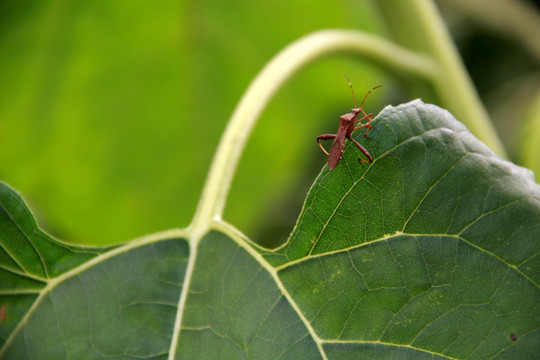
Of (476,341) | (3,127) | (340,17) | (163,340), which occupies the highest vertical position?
(3,127)

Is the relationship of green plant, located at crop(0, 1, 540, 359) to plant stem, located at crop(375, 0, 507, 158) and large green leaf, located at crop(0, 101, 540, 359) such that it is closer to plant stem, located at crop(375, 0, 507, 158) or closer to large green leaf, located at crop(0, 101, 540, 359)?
large green leaf, located at crop(0, 101, 540, 359)

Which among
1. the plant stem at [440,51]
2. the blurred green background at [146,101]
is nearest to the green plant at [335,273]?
the plant stem at [440,51]

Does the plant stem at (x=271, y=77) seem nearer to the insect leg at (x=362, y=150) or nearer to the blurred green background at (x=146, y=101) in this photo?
the insect leg at (x=362, y=150)

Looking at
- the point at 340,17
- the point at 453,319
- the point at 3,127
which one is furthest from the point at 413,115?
the point at 3,127

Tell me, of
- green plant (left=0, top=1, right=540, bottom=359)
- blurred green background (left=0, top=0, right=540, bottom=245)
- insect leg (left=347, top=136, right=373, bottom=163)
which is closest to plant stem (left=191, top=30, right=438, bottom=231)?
green plant (left=0, top=1, right=540, bottom=359)

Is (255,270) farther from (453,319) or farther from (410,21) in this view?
(410,21)

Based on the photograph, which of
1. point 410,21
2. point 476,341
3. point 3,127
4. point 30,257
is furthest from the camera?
point 3,127

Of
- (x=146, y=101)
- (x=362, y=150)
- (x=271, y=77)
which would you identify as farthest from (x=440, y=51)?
(x=146, y=101)
